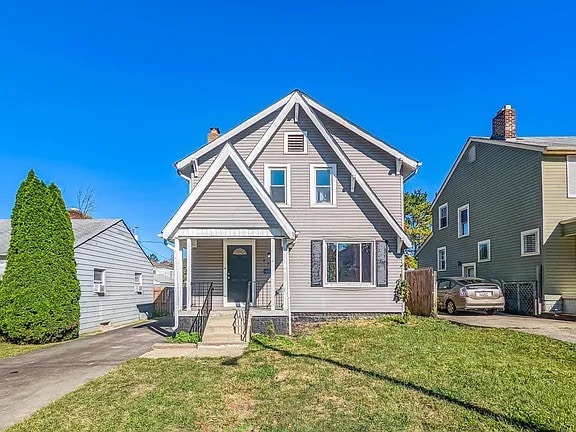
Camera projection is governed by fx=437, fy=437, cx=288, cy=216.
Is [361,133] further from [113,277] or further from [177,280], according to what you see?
[113,277]

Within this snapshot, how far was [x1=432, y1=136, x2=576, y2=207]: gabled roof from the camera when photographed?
1545cm

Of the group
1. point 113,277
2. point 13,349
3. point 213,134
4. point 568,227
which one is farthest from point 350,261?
point 113,277

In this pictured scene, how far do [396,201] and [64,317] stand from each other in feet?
37.0

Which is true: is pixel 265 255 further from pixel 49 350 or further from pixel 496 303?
pixel 496 303

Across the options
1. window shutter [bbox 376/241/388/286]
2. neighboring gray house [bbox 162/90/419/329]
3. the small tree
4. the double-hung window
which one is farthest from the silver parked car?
the small tree

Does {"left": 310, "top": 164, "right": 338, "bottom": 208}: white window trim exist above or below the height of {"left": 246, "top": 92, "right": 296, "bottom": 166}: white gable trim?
below

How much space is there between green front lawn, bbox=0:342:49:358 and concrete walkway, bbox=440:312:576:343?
12.5 m

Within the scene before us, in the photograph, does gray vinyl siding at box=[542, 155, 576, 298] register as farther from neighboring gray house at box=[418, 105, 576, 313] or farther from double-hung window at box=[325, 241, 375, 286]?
double-hung window at box=[325, 241, 375, 286]

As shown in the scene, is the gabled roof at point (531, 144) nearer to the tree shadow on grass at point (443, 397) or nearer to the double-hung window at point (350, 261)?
the double-hung window at point (350, 261)

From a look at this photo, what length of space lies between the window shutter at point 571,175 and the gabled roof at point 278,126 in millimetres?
5803

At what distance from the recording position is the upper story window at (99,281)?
17531 millimetres

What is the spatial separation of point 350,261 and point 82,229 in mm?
11482

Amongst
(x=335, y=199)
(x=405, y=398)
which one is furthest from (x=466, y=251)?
(x=405, y=398)

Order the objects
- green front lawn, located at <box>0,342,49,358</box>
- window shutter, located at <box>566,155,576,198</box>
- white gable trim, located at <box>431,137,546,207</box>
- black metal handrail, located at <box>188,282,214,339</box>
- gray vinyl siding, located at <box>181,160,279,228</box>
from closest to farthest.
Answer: green front lawn, located at <box>0,342,49,358</box> → black metal handrail, located at <box>188,282,214,339</box> → gray vinyl siding, located at <box>181,160,279,228</box> → window shutter, located at <box>566,155,576,198</box> → white gable trim, located at <box>431,137,546,207</box>
